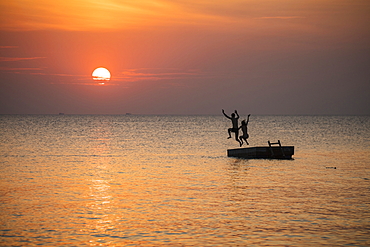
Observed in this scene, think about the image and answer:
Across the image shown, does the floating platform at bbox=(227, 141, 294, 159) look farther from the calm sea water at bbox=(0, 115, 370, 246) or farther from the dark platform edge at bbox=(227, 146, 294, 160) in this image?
the calm sea water at bbox=(0, 115, 370, 246)

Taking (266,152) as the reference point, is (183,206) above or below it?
below

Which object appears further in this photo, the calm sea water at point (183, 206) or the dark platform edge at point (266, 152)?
the dark platform edge at point (266, 152)

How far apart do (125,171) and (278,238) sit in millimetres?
15792

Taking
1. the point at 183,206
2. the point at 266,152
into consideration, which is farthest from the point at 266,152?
the point at 183,206

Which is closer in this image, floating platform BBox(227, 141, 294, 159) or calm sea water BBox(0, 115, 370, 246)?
calm sea water BBox(0, 115, 370, 246)

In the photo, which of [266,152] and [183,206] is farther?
[266,152]

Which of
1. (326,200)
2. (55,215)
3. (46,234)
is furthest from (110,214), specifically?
(326,200)

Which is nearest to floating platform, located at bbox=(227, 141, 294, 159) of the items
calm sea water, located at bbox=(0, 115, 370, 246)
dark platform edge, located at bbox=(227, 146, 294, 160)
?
dark platform edge, located at bbox=(227, 146, 294, 160)

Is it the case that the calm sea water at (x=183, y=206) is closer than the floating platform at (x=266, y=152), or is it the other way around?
the calm sea water at (x=183, y=206)

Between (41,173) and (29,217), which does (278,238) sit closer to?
(29,217)

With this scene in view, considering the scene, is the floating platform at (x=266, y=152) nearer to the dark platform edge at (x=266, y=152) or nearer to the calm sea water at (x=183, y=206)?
the dark platform edge at (x=266, y=152)

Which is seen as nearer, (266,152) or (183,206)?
(183,206)

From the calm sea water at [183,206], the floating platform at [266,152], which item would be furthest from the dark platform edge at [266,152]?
the calm sea water at [183,206]

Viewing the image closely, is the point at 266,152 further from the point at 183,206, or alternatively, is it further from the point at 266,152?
the point at 183,206
